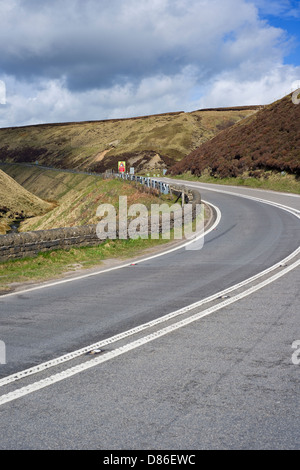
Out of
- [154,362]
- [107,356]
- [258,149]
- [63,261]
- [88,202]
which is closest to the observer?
[154,362]

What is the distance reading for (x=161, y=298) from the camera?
28.4 feet

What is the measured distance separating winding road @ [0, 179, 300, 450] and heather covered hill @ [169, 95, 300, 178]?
32163 millimetres

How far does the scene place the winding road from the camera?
3.80 m

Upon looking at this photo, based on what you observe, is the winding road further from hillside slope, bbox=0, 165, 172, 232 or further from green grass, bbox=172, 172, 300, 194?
green grass, bbox=172, 172, 300, 194

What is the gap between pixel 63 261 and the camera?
13547 millimetres

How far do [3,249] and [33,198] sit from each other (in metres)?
48.0

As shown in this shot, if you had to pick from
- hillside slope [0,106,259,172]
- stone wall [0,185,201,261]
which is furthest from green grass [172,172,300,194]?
hillside slope [0,106,259,172]

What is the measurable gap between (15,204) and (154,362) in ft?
169

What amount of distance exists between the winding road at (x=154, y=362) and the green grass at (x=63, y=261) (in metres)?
1.10

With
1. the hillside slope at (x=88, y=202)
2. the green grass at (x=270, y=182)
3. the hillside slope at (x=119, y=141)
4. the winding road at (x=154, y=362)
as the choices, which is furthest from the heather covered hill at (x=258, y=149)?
the winding road at (x=154, y=362)

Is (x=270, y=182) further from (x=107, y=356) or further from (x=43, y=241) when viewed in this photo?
(x=107, y=356)

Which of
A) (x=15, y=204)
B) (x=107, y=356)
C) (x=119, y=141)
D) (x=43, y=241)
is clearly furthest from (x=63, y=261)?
(x=119, y=141)
